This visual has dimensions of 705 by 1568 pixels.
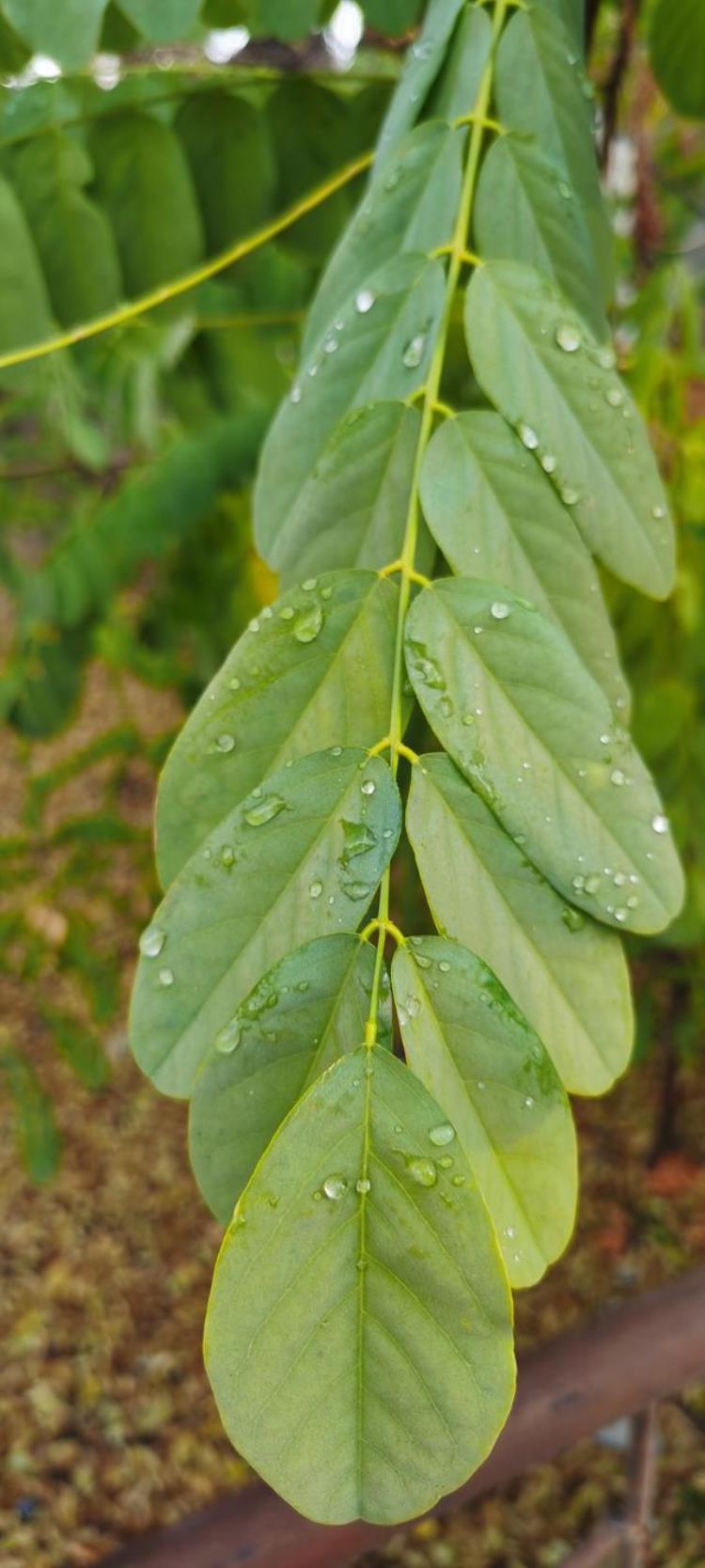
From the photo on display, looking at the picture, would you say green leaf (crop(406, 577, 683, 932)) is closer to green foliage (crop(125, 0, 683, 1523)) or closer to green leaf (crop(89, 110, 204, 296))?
green foliage (crop(125, 0, 683, 1523))

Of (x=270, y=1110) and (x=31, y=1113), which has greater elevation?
(x=270, y=1110)

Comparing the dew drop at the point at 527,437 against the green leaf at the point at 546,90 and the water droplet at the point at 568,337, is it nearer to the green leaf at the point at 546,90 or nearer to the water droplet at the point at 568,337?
the water droplet at the point at 568,337

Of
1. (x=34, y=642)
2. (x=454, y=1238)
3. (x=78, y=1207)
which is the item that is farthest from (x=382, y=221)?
(x=78, y=1207)

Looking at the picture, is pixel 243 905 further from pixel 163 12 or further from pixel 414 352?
pixel 163 12

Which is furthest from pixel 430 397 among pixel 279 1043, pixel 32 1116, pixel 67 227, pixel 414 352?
pixel 32 1116

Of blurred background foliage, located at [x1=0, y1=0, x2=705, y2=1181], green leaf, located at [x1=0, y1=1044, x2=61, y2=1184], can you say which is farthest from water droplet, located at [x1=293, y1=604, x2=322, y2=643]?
green leaf, located at [x1=0, y1=1044, x2=61, y2=1184]

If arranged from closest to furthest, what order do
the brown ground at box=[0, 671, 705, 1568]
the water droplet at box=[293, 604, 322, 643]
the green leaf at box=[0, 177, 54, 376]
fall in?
the water droplet at box=[293, 604, 322, 643] < the green leaf at box=[0, 177, 54, 376] < the brown ground at box=[0, 671, 705, 1568]

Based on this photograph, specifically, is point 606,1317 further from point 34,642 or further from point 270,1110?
point 34,642
